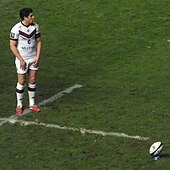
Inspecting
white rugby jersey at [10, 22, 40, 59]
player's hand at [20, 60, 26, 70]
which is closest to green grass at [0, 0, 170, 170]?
player's hand at [20, 60, 26, 70]

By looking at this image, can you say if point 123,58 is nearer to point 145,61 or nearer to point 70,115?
point 145,61

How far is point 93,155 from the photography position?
10531mm

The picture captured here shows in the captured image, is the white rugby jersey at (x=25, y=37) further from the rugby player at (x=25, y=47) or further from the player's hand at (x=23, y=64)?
the player's hand at (x=23, y=64)

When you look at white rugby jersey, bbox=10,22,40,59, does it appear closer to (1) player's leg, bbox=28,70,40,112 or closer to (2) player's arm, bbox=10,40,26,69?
(2) player's arm, bbox=10,40,26,69

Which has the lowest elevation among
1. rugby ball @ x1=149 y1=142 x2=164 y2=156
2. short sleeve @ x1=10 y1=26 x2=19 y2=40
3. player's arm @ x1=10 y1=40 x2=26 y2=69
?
rugby ball @ x1=149 y1=142 x2=164 y2=156

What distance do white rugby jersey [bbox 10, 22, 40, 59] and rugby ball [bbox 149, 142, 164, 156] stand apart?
361 centimetres

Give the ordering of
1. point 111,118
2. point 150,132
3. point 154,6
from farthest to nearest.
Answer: point 154,6 → point 111,118 → point 150,132

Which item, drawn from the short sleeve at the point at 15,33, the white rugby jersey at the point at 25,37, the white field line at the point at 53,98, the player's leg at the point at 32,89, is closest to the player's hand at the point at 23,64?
the white rugby jersey at the point at 25,37

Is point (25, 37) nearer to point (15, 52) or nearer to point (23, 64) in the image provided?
point (15, 52)

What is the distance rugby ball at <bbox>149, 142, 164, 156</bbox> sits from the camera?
1016cm

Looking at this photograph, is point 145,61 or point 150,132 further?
point 145,61

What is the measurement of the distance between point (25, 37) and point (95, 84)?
3197 millimetres

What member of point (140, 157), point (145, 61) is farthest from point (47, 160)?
point (145, 61)

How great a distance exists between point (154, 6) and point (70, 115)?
11663mm
